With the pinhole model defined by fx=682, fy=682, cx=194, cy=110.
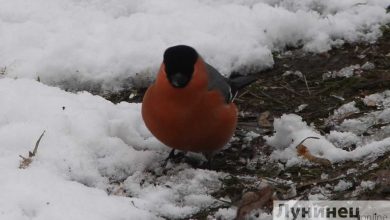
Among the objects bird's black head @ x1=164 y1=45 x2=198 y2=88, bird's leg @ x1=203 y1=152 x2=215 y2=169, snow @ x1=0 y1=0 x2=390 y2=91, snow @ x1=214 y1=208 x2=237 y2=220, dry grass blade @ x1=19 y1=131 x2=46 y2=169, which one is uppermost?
snow @ x1=0 y1=0 x2=390 y2=91

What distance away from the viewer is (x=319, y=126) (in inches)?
188

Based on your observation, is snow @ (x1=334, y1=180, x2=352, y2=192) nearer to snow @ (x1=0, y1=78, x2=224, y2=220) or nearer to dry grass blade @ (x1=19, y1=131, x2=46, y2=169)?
snow @ (x1=0, y1=78, x2=224, y2=220)

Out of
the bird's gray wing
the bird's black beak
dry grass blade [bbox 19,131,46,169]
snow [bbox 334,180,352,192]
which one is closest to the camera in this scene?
snow [bbox 334,180,352,192]

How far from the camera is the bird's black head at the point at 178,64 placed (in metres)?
4.08

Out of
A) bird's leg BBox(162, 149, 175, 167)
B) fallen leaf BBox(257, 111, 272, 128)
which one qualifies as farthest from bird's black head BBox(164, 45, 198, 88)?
fallen leaf BBox(257, 111, 272, 128)

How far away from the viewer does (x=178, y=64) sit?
4.11 m

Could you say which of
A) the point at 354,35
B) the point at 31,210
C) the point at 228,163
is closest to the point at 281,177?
the point at 228,163

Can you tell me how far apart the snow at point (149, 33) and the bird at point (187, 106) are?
127cm

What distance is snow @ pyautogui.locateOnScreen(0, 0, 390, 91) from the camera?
5508 mm

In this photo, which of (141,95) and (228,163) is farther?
(141,95)

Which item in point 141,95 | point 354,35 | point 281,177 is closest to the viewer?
point 281,177

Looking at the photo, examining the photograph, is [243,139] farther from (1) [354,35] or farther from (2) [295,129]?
(1) [354,35]

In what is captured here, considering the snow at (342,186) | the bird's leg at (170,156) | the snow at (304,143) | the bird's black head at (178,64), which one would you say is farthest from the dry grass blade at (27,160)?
the snow at (342,186)

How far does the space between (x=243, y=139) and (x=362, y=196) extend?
134 cm
